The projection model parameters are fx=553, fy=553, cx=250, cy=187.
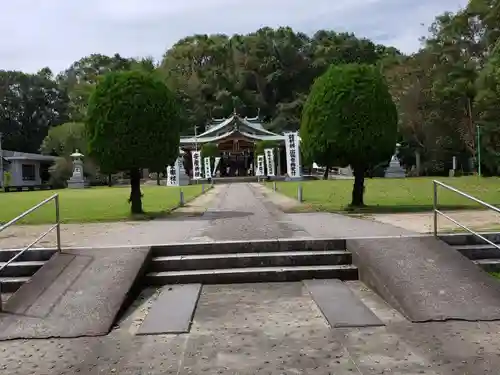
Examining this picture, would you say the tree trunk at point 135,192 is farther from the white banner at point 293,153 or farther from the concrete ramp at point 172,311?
the white banner at point 293,153

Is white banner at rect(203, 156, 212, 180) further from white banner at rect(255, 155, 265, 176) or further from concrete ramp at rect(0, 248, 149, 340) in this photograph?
concrete ramp at rect(0, 248, 149, 340)

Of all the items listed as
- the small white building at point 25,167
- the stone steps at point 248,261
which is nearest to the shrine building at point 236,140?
the small white building at point 25,167

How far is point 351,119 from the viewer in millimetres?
13031

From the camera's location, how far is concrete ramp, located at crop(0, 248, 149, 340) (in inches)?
204

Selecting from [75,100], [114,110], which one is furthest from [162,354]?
[75,100]

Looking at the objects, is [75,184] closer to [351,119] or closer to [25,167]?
[25,167]

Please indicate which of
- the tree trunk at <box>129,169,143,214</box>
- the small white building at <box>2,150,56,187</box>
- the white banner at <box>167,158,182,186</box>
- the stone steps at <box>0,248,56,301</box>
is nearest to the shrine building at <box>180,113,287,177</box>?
the white banner at <box>167,158,182,186</box>

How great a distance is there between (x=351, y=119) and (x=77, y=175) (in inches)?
1370

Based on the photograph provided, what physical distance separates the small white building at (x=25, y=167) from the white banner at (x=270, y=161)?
19.7 metres

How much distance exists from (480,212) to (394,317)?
8.33 m

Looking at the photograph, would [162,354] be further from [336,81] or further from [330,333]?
[336,81]

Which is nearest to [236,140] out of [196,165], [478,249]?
[196,165]

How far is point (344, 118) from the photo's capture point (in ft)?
42.8

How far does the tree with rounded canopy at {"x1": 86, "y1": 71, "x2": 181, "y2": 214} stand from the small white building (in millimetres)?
37878
